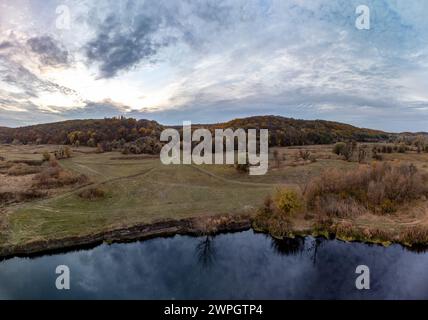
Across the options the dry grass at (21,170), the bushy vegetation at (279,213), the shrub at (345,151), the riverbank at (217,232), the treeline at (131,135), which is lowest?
the riverbank at (217,232)

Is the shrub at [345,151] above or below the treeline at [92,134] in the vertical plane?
below

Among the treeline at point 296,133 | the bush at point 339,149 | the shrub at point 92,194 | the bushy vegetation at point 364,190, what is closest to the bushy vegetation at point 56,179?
the shrub at point 92,194

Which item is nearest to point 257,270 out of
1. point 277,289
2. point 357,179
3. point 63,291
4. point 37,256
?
point 277,289

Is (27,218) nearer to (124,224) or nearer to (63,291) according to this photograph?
(124,224)

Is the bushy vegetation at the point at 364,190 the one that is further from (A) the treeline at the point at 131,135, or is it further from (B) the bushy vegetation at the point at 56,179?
(A) the treeline at the point at 131,135

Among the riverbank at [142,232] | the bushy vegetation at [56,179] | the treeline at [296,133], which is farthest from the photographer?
the treeline at [296,133]
